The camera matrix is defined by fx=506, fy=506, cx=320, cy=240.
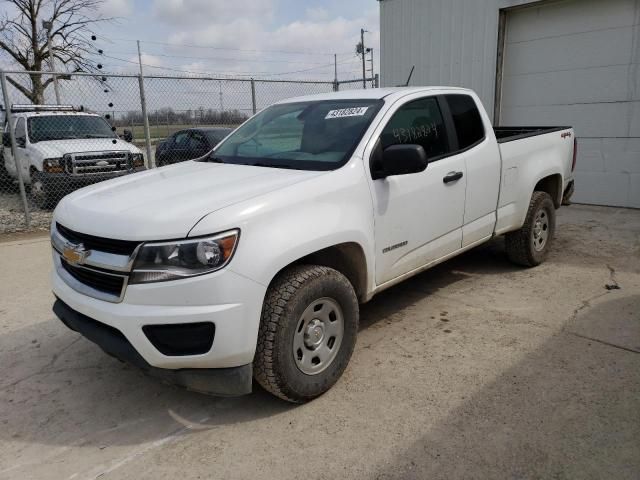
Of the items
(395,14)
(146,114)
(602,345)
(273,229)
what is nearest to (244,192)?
(273,229)

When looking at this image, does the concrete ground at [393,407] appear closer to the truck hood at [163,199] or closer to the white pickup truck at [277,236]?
the white pickup truck at [277,236]

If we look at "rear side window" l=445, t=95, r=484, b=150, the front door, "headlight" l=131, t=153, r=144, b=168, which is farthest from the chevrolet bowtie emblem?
"headlight" l=131, t=153, r=144, b=168

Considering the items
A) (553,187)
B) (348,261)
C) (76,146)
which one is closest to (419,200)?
(348,261)

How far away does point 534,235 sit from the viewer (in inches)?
204

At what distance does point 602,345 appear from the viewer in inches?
139

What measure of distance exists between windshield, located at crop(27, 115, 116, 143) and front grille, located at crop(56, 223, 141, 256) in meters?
7.65

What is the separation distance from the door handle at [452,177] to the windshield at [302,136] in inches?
29.8

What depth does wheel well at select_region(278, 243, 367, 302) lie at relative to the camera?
3.10m

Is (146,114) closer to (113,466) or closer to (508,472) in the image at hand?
(113,466)

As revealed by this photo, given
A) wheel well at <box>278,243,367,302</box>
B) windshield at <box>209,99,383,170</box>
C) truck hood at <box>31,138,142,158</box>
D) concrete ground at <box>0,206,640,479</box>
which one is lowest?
concrete ground at <box>0,206,640,479</box>

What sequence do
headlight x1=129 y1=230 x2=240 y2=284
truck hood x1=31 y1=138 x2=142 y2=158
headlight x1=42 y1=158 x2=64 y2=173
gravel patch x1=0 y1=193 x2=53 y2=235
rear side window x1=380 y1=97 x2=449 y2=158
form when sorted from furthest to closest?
truck hood x1=31 y1=138 x2=142 y2=158 < headlight x1=42 y1=158 x2=64 y2=173 < gravel patch x1=0 y1=193 x2=53 y2=235 < rear side window x1=380 y1=97 x2=449 y2=158 < headlight x1=129 y1=230 x2=240 y2=284

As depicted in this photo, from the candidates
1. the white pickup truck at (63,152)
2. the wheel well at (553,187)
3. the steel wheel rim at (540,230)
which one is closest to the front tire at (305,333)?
the steel wheel rim at (540,230)

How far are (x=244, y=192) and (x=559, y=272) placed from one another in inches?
148

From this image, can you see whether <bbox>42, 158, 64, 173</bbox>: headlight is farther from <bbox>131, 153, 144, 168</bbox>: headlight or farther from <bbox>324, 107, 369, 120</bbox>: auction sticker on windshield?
<bbox>324, 107, 369, 120</bbox>: auction sticker on windshield
